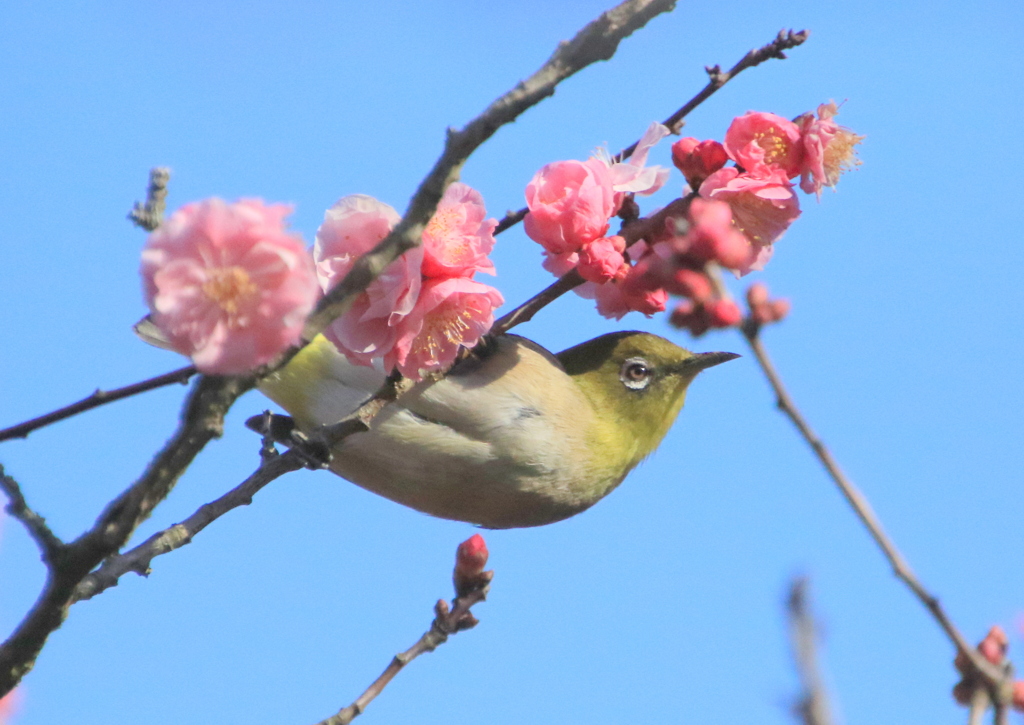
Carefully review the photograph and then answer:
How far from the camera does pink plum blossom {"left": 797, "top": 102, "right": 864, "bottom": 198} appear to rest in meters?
4.17

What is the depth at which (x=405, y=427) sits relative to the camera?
5129mm

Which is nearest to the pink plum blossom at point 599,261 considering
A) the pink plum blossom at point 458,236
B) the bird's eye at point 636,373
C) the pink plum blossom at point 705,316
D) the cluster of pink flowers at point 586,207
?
the cluster of pink flowers at point 586,207

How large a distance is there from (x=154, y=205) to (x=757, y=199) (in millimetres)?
2358

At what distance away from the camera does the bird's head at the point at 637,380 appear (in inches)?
231

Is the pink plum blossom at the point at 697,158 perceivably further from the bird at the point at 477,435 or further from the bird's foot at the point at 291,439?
the bird's foot at the point at 291,439

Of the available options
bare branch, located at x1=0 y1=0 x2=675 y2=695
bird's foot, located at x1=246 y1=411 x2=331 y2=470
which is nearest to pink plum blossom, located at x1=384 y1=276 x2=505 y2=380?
bird's foot, located at x1=246 y1=411 x2=331 y2=470

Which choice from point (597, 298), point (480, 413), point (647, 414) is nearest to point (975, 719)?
point (597, 298)

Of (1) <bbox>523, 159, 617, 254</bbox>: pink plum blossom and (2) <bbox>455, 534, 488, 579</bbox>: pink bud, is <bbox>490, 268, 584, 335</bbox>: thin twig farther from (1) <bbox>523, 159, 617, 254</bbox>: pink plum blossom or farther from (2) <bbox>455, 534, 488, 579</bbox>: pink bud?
(2) <bbox>455, 534, 488, 579</bbox>: pink bud

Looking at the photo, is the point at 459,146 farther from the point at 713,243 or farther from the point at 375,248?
the point at 713,243

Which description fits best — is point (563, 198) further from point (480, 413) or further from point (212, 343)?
point (212, 343)

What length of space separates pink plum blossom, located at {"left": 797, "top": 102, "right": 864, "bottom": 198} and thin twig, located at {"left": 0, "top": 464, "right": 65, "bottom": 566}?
118 inches

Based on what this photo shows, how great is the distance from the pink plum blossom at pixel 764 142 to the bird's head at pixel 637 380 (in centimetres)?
196

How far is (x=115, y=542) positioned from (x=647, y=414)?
362 cm

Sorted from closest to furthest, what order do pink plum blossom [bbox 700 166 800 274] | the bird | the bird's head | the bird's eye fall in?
pink plum blossom [bbox 700 166 800 274], the bird, the bird's head, the bird's eye
